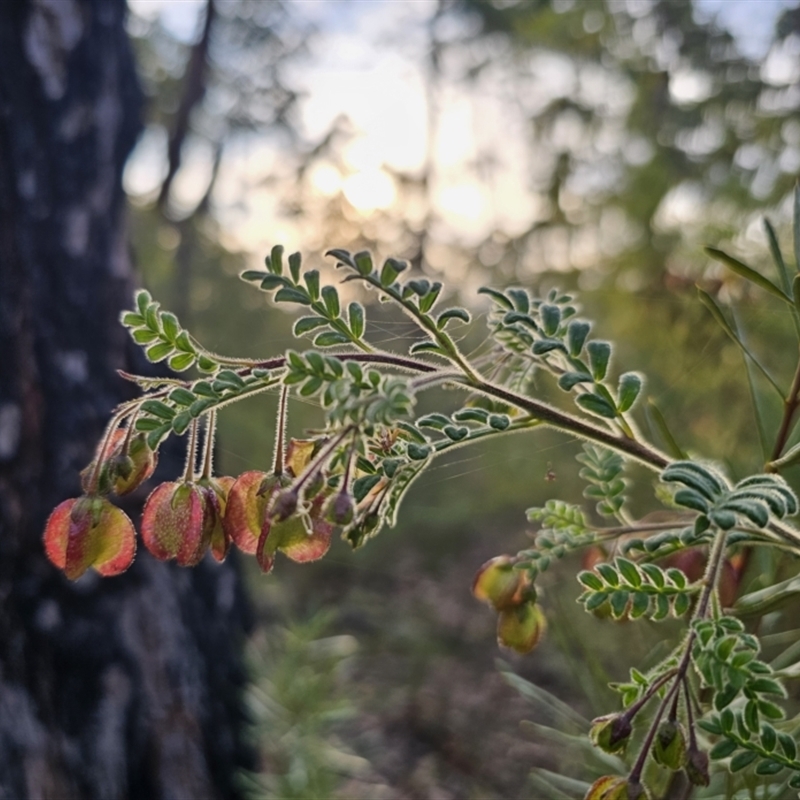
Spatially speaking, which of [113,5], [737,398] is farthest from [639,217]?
[113,5]

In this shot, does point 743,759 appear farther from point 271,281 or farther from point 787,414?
point 271,281

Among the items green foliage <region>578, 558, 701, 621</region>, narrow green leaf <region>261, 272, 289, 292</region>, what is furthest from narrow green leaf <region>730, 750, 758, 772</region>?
narrow green leaf <region>261, 272, 289, 292</region>

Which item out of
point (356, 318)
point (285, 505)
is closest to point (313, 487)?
point (285, 505)

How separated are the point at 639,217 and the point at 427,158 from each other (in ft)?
8.65

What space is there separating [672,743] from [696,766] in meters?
0.02

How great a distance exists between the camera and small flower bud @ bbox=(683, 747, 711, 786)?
1.66 ft

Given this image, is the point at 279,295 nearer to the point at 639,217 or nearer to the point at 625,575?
the point at 625,575

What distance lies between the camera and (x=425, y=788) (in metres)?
2.29

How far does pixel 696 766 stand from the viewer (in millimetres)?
506

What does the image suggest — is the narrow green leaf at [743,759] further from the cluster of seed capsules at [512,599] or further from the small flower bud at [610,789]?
the cluster of seed capsules at [512,599]

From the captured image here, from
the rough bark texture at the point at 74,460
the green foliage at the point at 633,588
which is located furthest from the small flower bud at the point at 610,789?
the rough bark texture at the point at 74,460

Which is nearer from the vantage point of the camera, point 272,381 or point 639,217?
point 272,381

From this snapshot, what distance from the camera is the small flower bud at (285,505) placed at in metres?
0.47

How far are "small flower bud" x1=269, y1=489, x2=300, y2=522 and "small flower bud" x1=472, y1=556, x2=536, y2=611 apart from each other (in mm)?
325
